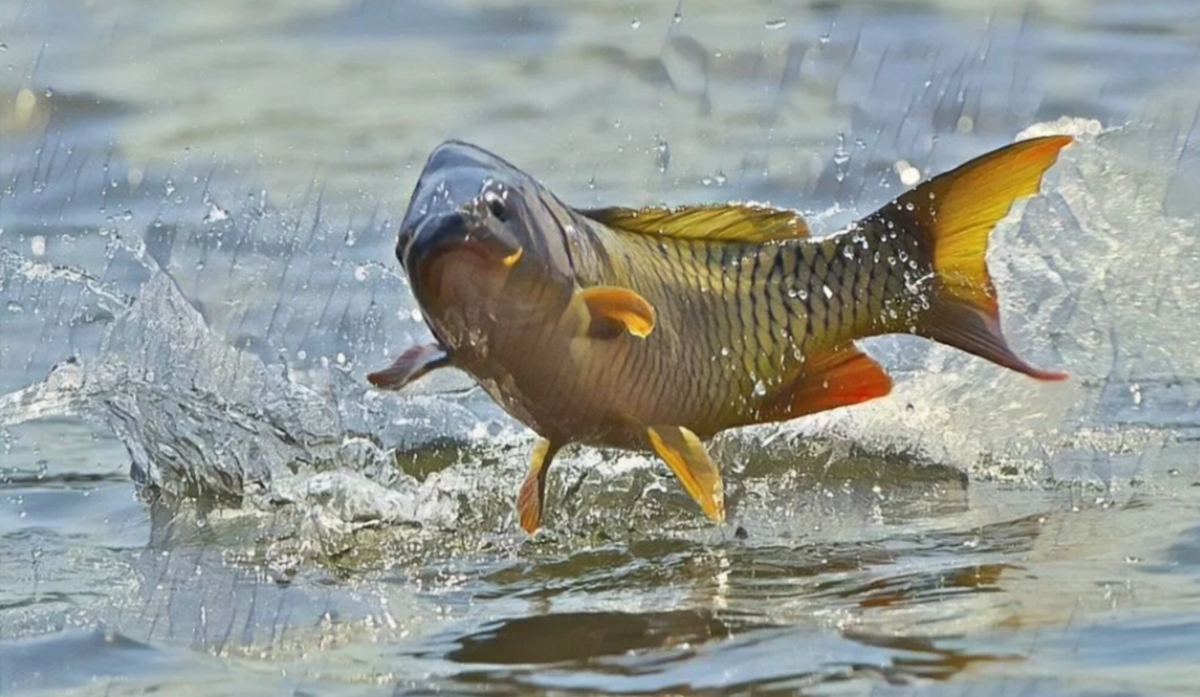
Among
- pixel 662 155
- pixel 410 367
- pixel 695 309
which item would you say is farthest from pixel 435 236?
pixel 662 155

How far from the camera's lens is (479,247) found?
→ 11.1ft

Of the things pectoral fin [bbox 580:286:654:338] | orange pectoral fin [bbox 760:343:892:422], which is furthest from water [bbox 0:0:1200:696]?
pectoral fin [bbox 580:286:654:338]

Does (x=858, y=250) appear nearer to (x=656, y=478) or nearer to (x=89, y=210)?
(x=656, y=478)

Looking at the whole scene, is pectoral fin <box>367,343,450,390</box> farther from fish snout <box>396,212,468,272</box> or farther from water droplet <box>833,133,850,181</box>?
water droplet <box>833,133,850,181</box>

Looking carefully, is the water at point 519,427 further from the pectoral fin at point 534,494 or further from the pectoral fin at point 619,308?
the pectoral fin at point 619,308

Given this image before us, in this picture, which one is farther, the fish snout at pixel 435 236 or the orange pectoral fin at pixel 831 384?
the orange pectoral fin at pixel 831 384

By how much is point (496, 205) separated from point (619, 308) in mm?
276

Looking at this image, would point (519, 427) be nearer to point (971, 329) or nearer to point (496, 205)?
point (971, 329)

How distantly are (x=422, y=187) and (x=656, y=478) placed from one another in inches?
59.5

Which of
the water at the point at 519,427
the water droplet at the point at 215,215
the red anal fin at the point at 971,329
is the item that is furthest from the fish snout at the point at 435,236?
the water droplet at the point at 215,215

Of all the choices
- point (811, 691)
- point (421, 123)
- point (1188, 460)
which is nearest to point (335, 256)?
point (421, 123)

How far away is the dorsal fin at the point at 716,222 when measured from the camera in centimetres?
394

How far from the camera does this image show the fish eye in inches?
134

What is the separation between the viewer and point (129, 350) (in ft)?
17.6
